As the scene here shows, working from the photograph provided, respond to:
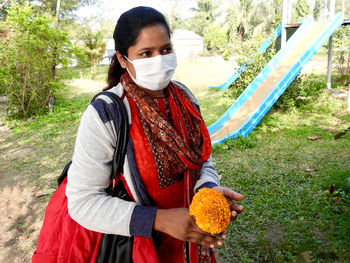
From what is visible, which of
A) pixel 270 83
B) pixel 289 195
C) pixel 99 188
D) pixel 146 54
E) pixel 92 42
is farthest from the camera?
pixel 92 42

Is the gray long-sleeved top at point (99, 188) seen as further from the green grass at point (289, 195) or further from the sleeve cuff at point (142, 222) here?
the green grass at point (289, 195)

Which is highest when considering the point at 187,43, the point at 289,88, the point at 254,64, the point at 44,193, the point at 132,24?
the point at 132,24

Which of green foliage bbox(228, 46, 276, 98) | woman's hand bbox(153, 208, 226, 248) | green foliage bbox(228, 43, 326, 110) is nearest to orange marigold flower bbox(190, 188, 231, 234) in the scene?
woman's hand bbox(153, 208, 226, 248)

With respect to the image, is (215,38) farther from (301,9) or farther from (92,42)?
(301,9)

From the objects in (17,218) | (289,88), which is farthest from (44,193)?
(289,88)

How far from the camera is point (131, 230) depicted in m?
1.10

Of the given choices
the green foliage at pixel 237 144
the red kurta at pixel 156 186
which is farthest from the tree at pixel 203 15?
the red kurta at pixel 156 186

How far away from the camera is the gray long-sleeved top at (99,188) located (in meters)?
1.11

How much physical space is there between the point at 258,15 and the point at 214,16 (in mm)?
7188

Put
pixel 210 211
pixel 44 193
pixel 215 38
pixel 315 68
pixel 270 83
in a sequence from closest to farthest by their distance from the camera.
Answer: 1. pixel 210 211
2. pixel 44 193
3. pixel 270 83
4. pixel 315 68
5. pixel 215 38

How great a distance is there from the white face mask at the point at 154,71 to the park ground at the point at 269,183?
167cm

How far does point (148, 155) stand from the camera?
1248 mm

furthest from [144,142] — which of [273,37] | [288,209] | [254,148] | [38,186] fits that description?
[273,37]

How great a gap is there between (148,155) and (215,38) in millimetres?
34453
